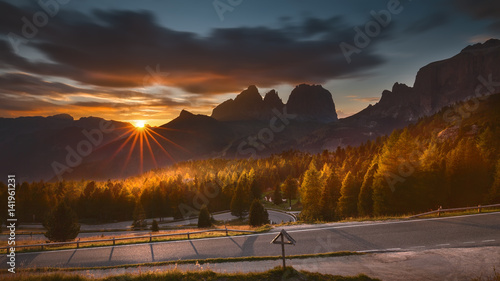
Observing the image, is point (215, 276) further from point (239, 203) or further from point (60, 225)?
point (239, 203)

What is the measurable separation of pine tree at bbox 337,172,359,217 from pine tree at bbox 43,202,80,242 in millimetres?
48493

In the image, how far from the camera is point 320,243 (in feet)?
69.1

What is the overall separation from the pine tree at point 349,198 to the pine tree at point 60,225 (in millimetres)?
48493

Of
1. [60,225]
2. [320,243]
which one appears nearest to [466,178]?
[320,243]

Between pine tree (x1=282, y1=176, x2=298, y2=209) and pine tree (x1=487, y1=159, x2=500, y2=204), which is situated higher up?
pine tree (x1=487, y1=159, x2=500, y2=204)

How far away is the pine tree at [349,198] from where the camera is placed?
52062 mm

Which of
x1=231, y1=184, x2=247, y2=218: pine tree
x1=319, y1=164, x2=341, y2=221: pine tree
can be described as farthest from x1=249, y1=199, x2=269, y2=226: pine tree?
x1=231, y1=184, x2=247, y2=218: pine tree

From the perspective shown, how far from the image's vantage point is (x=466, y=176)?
47.2 m

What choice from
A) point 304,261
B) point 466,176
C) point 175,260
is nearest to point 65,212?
point 175,260

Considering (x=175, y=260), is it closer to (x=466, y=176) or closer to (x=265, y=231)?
(x=265, y=231)

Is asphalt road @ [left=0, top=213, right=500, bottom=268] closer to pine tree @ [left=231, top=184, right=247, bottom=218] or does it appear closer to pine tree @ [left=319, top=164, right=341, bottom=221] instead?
pine tree @ [left=319, top=164, right=341, bottom=221]

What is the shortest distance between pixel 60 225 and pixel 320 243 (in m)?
41.2

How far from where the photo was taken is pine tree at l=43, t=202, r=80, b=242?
133ft

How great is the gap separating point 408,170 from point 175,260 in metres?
43.1
